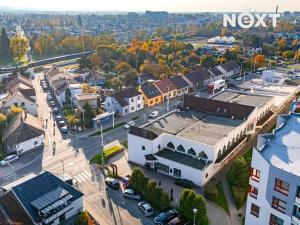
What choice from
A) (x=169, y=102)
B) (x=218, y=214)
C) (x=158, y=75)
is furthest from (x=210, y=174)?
(x=158, y=75)

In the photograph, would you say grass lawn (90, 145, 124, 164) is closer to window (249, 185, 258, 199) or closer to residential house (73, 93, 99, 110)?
residential house (73, 93, 99, 110)

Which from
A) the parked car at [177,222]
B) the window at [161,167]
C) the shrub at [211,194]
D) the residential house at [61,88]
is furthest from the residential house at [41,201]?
the residential house at [61,88]

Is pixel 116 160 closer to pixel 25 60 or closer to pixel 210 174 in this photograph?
pixel 210 174

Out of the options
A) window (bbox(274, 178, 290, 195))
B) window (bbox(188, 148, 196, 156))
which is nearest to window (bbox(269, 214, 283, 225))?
window (bbox(274, 178, 290, 195))

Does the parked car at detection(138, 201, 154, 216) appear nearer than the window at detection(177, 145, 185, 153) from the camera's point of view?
Yes

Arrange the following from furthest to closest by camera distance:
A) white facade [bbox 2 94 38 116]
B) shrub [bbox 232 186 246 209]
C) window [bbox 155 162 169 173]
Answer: white facade [bbox 2 94 38 116], window [bbox 155 162 169 173], shrub [bbox 232 186 246 209]

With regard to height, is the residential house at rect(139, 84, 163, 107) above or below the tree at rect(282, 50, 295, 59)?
below

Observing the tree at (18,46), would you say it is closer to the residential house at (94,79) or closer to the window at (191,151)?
the residential house at (94,79)

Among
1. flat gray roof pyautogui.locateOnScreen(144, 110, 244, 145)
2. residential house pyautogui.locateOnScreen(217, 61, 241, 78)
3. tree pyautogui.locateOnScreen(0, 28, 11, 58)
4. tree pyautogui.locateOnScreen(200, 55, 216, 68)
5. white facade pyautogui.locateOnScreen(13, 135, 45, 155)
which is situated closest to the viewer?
flat gray roof pyautogui.locateOnScreen(144, 110, 244, 145)
